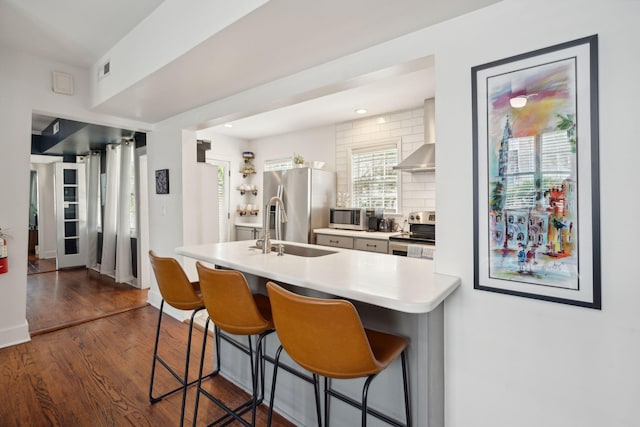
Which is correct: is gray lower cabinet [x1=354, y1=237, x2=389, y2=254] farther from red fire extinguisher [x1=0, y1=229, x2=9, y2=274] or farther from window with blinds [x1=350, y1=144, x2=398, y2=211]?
red fire extinguisher [x1=0, y1=229, x2=9, y2=274]

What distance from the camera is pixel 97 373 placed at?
239cm

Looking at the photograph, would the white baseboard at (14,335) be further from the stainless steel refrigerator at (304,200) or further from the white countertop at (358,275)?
the stainless steel refrigerator at (304,200)

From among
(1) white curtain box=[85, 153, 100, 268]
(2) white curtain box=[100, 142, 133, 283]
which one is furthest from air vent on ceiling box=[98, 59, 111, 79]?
(1) white curtain box=[85, 153, 100, 268]

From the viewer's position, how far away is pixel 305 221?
4.47m

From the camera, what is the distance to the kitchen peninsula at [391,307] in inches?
49.8

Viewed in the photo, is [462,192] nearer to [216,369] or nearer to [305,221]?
A: [216,369]

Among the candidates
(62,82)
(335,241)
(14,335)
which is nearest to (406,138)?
(335,241)

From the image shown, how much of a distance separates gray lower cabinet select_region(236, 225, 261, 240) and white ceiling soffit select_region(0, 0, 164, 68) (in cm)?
326

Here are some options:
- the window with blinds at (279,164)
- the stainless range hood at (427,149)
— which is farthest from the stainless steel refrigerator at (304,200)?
A: the stainless range hood at (427,149)

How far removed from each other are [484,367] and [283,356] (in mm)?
1117

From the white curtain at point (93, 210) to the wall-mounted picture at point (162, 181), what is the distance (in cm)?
310

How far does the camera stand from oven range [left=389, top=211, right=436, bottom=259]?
3.31 metres

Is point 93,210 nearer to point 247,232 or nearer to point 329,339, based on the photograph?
point 247,232

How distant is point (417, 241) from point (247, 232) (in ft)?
10.8
